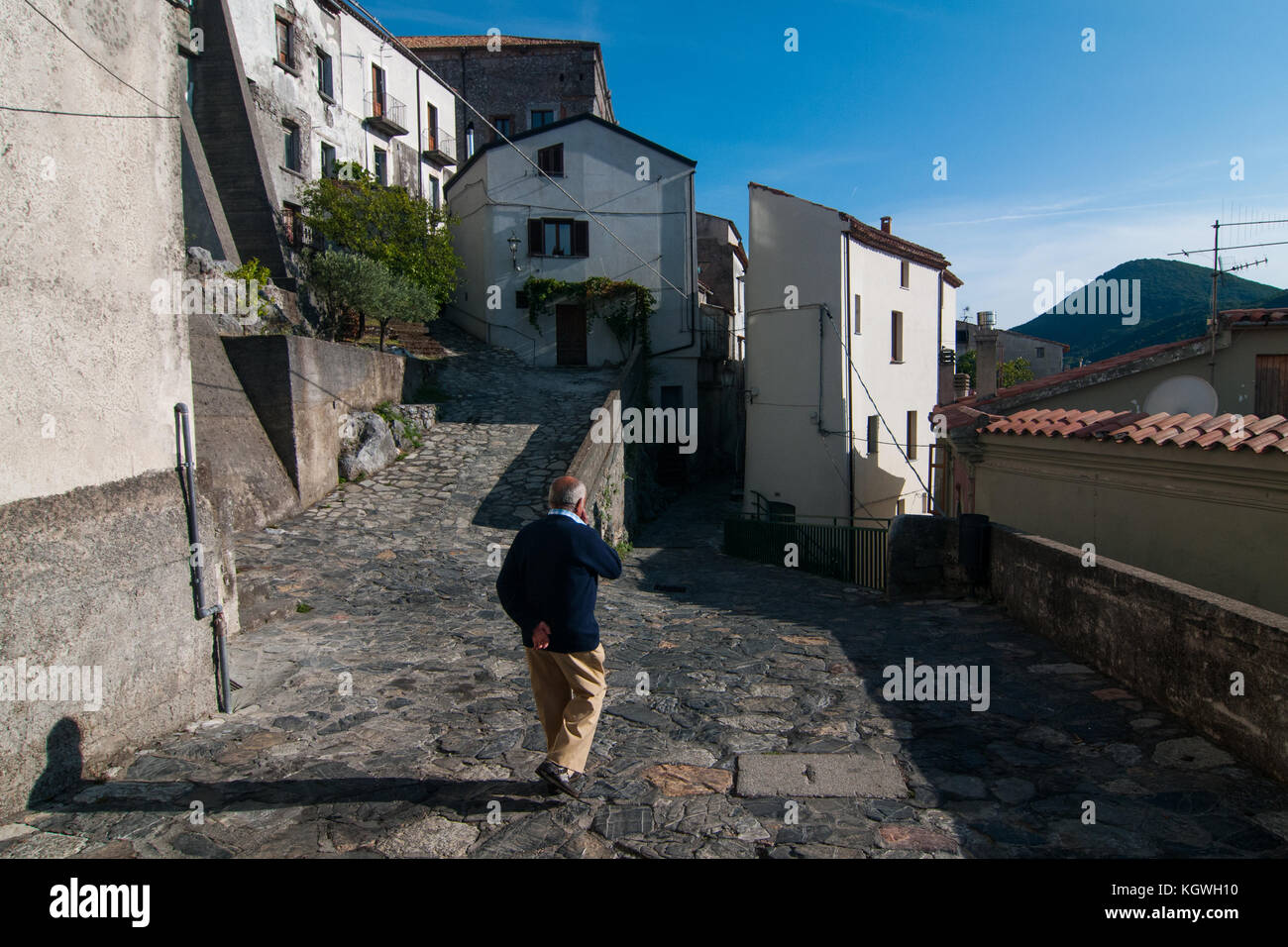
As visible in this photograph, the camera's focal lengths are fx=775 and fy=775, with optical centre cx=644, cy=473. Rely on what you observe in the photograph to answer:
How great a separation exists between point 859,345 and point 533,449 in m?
11.0

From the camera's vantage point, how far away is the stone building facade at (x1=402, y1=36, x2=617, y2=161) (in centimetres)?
3616

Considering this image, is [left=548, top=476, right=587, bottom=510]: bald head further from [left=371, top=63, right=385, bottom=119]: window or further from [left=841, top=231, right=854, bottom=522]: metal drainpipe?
[left=371, top=63, right=385, bottom=119]: window

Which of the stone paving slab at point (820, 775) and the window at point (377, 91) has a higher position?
the window at point (377, 91)

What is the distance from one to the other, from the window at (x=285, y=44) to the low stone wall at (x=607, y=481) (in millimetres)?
14385

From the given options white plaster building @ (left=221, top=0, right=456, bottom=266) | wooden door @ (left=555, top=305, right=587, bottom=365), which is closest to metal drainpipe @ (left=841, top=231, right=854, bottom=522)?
wooden door @ (left=555, top=305, right=587, bottom=365)

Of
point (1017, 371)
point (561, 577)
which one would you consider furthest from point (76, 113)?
point (1017, 371)

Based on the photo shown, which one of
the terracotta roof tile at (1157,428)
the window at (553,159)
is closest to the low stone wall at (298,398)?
the terracotta roof tile at (1157,428)

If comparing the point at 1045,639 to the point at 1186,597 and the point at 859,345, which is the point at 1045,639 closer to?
the point at 1186,597

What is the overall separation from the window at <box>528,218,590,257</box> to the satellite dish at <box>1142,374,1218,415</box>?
18440 mm

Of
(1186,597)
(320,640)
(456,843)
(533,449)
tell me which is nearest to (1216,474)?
(1186,597)

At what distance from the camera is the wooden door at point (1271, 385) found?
1152 centimetres

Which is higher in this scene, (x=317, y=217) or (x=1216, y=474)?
(x=317, y=217)

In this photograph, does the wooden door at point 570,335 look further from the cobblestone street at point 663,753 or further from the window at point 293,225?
the cobblestone street at point 663,753

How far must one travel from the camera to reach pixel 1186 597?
15.7 ft
